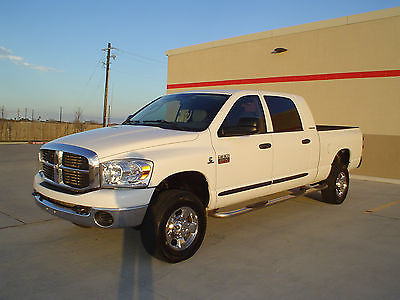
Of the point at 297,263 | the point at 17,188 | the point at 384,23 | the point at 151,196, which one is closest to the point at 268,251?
the point at 297,263

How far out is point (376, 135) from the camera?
11391mm

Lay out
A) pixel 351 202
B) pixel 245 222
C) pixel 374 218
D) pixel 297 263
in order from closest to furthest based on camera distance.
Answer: pixel 297 263 → pixel 245 222 → pixel 374 218 → pixel 351 202

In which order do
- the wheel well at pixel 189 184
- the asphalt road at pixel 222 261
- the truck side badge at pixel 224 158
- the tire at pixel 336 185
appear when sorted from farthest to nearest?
the tire at pixel 336 185 < the truck side badge at pixel 224 158 < the wheel well at pixel 189 184 < the asphalt road at pixel 222 261

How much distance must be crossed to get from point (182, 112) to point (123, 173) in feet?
5.62

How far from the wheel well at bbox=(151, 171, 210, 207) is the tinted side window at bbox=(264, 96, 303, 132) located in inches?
64.0

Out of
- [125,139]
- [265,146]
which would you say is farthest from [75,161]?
[265,146]

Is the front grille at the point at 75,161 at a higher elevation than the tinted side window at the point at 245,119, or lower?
lower

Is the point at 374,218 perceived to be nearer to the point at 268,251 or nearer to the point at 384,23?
the point at 268,251

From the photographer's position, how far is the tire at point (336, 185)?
6.70 m

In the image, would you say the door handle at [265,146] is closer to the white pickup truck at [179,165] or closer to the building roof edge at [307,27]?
the white pickup truck at [179,165]

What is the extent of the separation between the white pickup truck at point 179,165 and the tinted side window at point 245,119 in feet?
0.05

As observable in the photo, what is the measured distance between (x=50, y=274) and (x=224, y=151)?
2.38m

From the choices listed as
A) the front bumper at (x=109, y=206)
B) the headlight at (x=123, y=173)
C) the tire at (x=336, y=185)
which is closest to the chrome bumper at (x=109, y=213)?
the front bumper at (x=109, y=206)

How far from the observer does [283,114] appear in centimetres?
556
